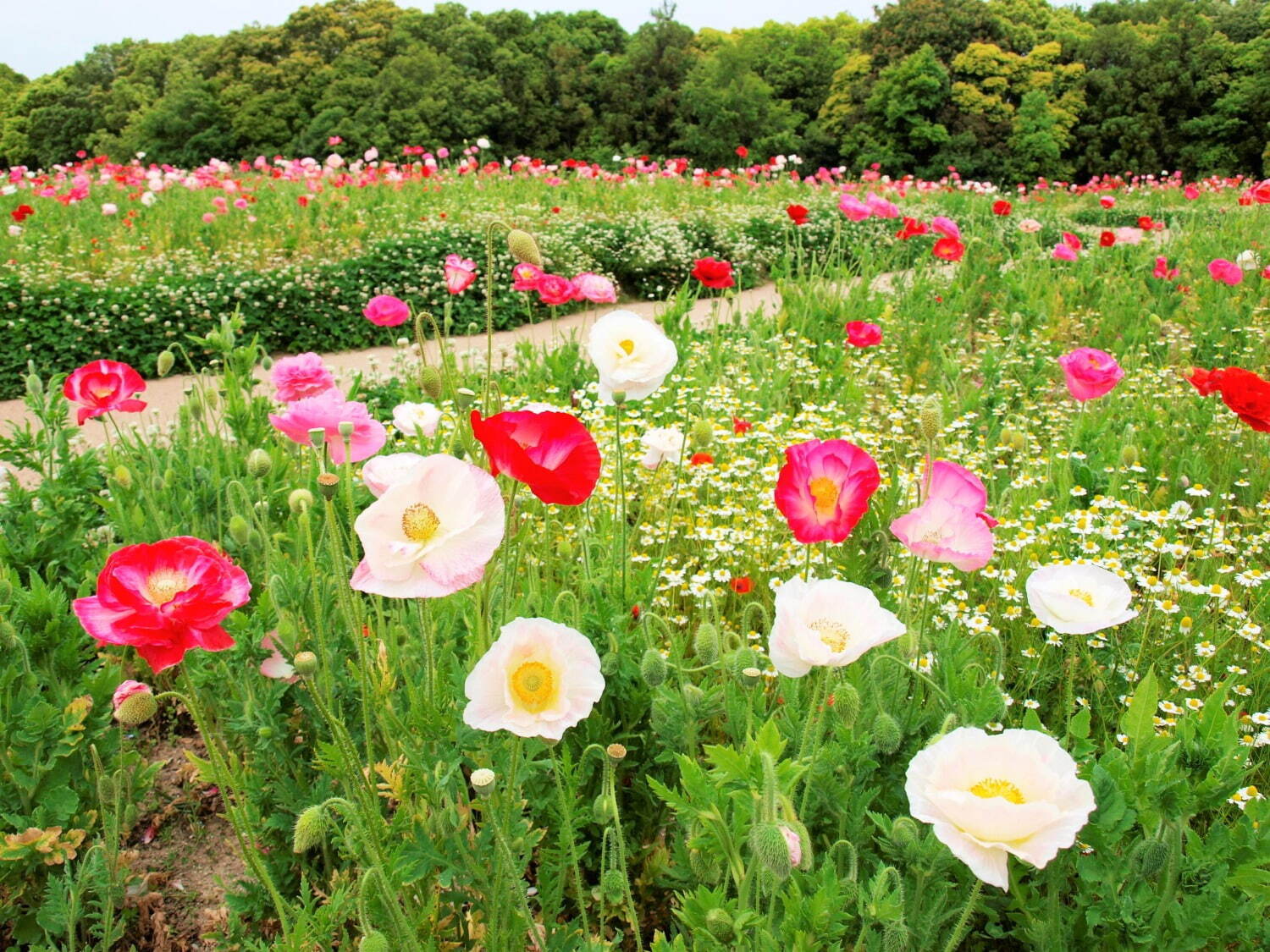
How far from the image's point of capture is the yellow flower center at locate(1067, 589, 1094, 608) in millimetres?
1220

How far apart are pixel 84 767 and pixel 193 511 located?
29.7 inches

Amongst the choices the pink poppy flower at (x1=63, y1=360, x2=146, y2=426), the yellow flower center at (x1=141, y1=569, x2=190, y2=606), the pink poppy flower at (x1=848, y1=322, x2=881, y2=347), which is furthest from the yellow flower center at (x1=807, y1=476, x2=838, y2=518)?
the pink poppy flower at (x1=848, y1=322, x2=881, y2=347)

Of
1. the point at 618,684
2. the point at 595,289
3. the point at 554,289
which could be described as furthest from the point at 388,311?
the point at 618,684

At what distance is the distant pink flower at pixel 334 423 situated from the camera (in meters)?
1.34

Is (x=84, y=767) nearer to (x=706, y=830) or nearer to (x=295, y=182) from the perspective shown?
(x=706, y=830)

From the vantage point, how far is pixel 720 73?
22578mm

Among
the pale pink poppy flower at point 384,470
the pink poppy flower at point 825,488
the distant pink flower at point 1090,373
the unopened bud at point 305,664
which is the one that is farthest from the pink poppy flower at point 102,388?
the distant pink flower at point 1090,373

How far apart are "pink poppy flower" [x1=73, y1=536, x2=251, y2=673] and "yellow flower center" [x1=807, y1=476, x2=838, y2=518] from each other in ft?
2.50

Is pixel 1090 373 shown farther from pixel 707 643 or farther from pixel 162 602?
pixel 162 602

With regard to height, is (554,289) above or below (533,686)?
above

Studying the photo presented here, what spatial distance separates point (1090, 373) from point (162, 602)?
2.28 metres

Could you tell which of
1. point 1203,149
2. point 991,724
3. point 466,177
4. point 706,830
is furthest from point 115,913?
point 1203,149

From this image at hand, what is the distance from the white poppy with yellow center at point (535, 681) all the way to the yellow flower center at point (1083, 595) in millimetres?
676

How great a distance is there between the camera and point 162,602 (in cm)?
110
